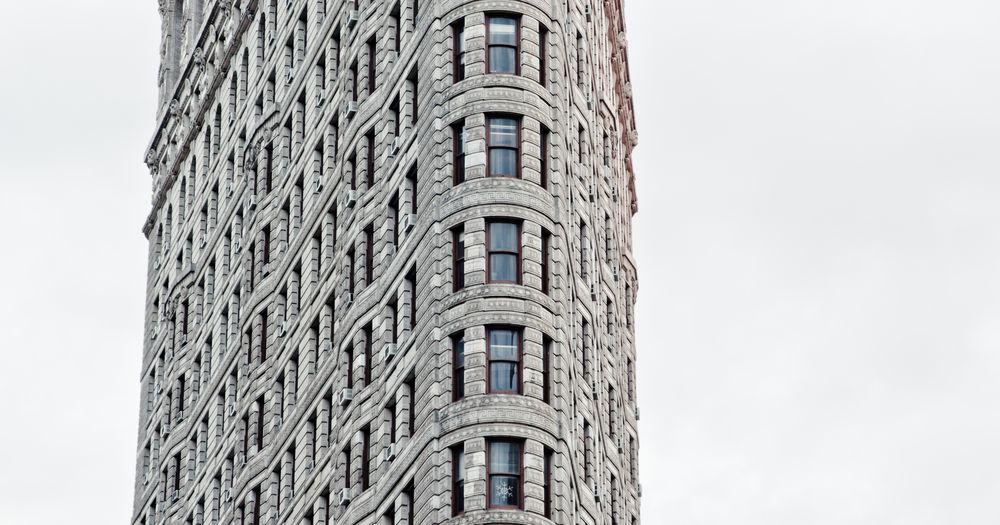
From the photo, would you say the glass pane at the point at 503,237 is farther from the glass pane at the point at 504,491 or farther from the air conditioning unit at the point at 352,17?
the air conditioning unit at the point at 352,17

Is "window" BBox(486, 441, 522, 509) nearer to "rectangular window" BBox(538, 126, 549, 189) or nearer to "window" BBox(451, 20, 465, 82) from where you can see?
"rectangular window" BBox(538, 126, 549, 189)

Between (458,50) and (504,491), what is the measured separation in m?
16.4

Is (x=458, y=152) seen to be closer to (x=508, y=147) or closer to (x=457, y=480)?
(x=508, y=147)

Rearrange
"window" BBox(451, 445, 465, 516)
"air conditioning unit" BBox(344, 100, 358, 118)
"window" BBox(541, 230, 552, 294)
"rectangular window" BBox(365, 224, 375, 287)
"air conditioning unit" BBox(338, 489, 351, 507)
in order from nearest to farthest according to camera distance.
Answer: "window" BBox(451, 445, 465, 516)
"window" BBox(541, 230, 552, 294)
"air conditioning unit" BBox(338, 489, 351, 507)
"rectangular window" BBox(365, 224, 375, 287)
"air conditioning unit" BBox(344, 100, 358, 118)

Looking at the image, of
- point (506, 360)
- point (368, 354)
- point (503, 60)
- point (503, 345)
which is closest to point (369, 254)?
point (368, 354)

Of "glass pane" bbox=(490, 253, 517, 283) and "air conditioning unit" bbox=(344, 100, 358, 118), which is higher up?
"air conditioning unit" bbox=(344, 100, 358, 118)

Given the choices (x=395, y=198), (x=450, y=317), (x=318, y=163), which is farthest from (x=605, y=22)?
(x=450, y=317)

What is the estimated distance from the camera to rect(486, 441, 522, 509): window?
75.1 metres

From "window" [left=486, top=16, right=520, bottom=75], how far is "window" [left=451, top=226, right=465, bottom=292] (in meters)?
5.97

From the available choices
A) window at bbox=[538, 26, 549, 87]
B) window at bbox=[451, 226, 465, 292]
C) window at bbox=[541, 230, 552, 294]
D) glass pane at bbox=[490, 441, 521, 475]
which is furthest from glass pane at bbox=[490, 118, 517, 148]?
glass pane at bbox=[490, 441, 521, 475]

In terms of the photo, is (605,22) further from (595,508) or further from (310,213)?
(595,508)

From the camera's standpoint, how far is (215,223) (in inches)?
4473

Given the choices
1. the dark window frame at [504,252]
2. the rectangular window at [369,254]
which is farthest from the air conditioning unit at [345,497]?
the dark window frame at [504,252]

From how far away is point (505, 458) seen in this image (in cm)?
7588
